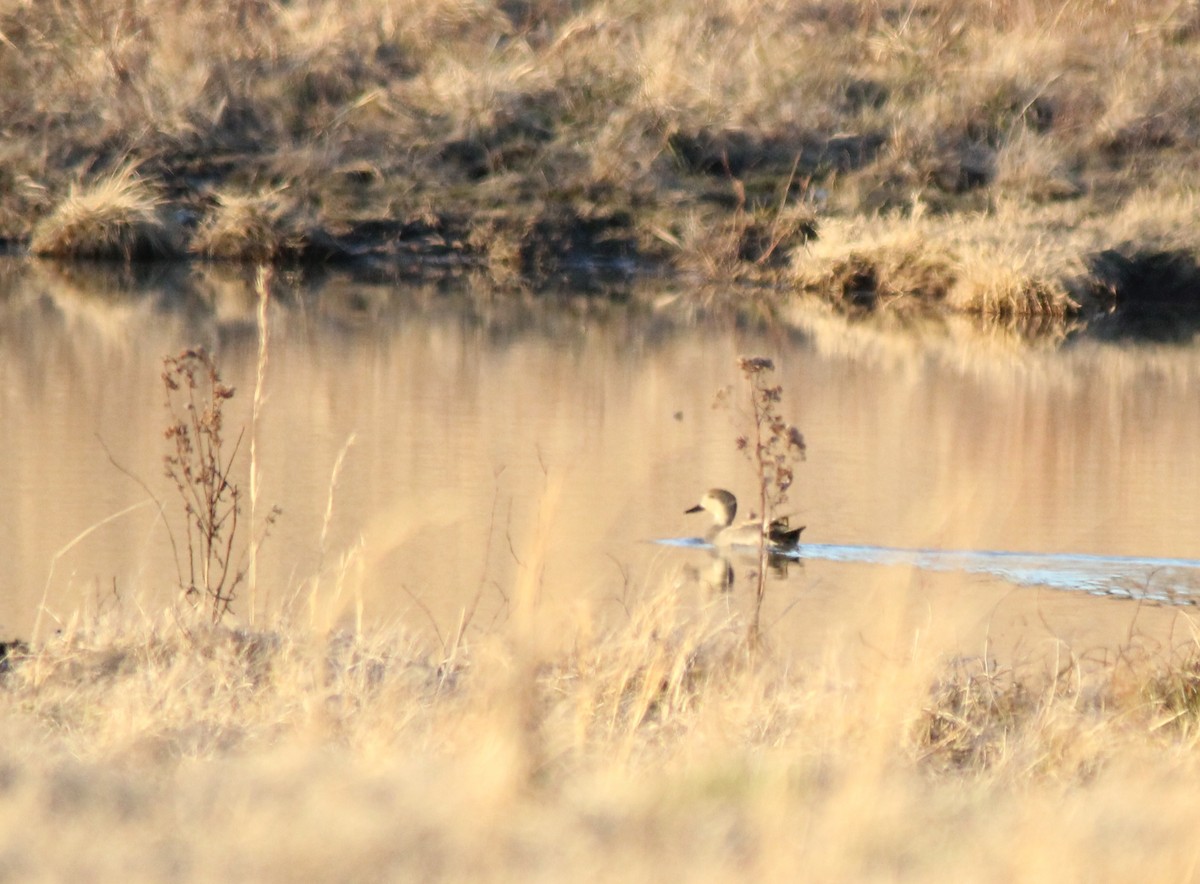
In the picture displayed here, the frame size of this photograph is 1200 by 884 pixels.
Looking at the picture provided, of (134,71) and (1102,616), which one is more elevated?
(134,71)

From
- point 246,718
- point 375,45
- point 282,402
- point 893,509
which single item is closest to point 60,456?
point 282,402

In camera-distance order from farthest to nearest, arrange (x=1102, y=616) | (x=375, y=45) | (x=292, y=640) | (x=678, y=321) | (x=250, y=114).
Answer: (x=375, y=45) < (x=250, y=114) < (x=678, y=321) < (x=1102, y=616) < (x=292, y=640)

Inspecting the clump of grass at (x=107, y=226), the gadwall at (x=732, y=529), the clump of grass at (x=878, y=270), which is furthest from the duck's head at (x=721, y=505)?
the clump of grass at (x=107, y=226)

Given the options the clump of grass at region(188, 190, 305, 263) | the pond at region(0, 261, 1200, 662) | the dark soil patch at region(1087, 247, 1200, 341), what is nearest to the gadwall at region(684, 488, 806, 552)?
the pond at region(0, 261, 1200, 662)

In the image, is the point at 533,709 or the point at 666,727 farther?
the point at 666,727

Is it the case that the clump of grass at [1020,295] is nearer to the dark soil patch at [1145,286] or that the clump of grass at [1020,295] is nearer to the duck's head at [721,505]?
the dark soil patch at [1145,286]

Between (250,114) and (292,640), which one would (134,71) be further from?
(292,640)

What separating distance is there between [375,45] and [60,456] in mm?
17252

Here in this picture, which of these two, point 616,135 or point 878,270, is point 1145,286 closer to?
point 878,270

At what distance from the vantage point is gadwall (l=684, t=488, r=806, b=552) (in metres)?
8.72

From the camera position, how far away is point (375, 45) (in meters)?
26.6

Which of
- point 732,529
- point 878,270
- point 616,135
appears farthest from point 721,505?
point 616,135

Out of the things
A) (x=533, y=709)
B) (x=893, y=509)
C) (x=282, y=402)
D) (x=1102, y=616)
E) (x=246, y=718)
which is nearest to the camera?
(x=533, y=709)

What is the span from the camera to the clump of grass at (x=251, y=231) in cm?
2181
